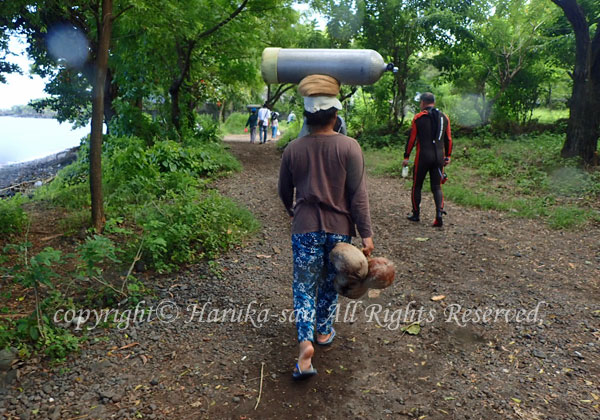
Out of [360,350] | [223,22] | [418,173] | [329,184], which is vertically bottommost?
[360,350]

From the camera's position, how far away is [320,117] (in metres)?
2.89

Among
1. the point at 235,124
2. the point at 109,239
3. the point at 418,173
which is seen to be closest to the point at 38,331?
the point at 109,239

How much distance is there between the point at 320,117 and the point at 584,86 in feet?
31.3

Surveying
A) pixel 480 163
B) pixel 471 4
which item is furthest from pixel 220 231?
pixel 471 4

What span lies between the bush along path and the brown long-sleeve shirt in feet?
3.54

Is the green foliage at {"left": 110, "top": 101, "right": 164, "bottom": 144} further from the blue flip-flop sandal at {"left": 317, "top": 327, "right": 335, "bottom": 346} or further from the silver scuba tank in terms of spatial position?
the blue flip-flop sandal at {"left": 317, "top": 327, "right": 335, "bottom": 346}

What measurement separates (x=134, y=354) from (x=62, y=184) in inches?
327

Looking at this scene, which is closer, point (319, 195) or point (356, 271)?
point (356, 271)

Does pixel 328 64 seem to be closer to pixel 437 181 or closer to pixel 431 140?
pixel 431 140

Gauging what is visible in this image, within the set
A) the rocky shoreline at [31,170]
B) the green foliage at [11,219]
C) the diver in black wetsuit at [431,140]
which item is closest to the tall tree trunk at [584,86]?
the diver in black wetsuit at [431,140]

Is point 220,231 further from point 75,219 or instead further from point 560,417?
point 560,417

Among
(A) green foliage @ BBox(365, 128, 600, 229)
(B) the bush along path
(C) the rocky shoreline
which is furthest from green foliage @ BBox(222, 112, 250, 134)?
(B) the bush along path

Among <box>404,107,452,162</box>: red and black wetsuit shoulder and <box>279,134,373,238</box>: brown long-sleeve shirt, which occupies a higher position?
<box>404,107,452,162</box>: red and black wetsuit shoulder

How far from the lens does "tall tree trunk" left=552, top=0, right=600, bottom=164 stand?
31.5ft
